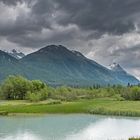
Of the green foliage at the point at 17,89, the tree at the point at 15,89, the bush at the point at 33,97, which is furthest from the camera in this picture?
the tree at the point at 15,89

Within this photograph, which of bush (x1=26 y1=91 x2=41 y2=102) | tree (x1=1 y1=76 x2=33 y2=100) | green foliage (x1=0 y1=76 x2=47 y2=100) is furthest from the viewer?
tree (x1=1 y1=76 x2=33 y2=100)

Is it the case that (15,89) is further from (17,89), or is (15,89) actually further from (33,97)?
(33,97)

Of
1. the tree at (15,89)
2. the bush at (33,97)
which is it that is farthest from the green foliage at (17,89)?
the bush at (33,97)

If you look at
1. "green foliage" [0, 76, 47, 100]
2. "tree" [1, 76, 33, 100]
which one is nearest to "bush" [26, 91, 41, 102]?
"green foliage" [0, 76, 47, 100]

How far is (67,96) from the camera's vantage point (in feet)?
579

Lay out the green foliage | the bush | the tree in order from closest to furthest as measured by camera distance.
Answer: the bush → the green foliage → the tree

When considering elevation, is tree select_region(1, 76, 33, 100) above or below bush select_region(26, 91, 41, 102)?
above

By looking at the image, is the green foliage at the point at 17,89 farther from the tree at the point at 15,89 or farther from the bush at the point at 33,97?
the bush at the point at 33,97

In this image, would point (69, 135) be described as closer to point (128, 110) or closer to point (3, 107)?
point (128, 110)

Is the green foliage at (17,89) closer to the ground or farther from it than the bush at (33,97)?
farther from it

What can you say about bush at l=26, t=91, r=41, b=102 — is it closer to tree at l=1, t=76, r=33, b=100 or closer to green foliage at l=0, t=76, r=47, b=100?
green foliage at l=0, t=76, r=47, b=100

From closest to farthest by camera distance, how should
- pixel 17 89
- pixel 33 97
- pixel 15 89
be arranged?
1. pixel 33 97
2. pixel 15 89
3. pixel 17 89

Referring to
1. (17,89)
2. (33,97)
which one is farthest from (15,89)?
(33,97)

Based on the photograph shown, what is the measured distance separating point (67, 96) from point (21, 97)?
2543cm
